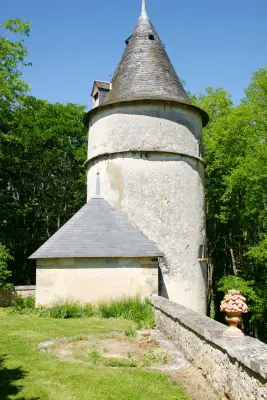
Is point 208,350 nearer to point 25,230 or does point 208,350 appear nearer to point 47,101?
point 25,230

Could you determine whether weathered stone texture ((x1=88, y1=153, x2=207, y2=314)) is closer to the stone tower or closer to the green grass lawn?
the stone tower

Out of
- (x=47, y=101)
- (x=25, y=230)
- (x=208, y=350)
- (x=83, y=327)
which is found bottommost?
(x=83, y=327)

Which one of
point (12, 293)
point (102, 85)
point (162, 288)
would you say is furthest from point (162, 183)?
point (12, 293)

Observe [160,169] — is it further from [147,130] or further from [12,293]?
[12,293]

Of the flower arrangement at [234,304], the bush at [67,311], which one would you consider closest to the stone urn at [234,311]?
the flower arrangement at [234,304]

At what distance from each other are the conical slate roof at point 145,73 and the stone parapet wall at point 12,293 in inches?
336

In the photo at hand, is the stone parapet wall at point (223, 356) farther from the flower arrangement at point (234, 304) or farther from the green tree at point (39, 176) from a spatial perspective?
the green tree at point (39, 176)

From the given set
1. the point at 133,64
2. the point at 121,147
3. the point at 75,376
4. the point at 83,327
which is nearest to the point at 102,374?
the point at 75,376

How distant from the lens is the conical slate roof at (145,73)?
15.0 meters

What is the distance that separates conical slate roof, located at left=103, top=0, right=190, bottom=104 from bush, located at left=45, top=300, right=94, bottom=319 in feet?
26.1

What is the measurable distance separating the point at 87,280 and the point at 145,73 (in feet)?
28.7

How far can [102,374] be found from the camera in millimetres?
5688

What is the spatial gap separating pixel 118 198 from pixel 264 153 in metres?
7.54

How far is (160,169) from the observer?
14.4 metres
